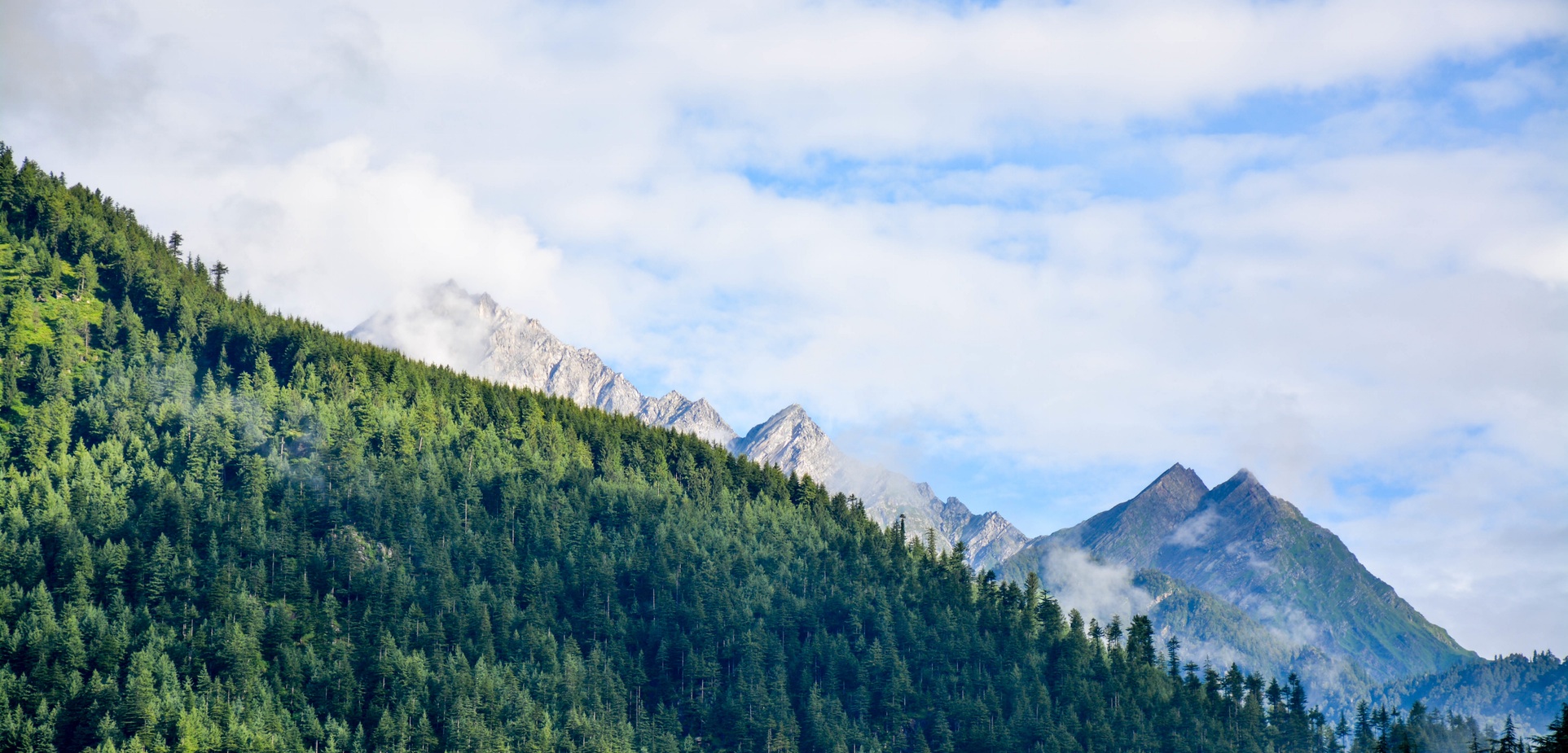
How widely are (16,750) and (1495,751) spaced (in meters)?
199

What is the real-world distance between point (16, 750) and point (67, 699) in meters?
10.1

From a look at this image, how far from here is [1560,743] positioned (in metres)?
135

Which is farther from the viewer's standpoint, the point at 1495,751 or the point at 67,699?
the point at 67,699

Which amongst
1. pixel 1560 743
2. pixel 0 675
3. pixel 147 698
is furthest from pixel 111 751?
pixel 1560 743

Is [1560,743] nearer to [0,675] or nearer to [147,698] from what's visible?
[147,698]

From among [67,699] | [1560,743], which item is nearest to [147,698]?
[67,699]

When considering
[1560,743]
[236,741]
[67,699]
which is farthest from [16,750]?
[1560,743]

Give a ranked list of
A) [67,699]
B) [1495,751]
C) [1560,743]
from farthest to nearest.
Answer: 1. [67,699]
2. [1495,751]
3. [1560,743]

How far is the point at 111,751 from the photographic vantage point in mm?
185875

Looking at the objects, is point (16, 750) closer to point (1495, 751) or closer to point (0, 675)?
point (0, 675)

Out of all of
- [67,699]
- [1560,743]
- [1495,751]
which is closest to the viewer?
[1560,743]

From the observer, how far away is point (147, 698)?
197250 mm

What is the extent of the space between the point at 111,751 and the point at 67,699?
668 inches

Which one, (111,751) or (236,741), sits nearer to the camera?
(111,751)
